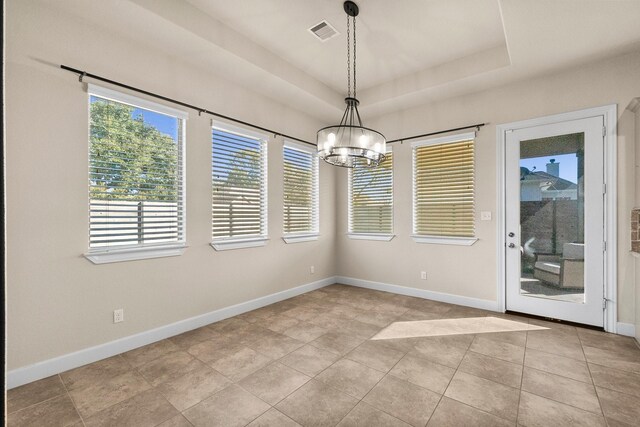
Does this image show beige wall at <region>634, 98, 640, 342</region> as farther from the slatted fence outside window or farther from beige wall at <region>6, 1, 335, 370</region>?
the slatted fence outside window

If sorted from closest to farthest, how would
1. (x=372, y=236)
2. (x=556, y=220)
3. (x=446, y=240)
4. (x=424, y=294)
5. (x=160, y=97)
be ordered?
(x=160, y=97)
(x=556, y=220)
(x=446, y=240)
(x=424, y=294)
(x=372, y=236)

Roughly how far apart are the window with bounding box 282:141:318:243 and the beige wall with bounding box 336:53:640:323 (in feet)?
2.09

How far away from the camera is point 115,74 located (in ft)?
9.21

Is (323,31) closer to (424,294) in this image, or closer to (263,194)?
(263,194)

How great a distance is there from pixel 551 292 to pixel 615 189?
1.32 meters

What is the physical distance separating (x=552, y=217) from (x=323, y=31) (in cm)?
340

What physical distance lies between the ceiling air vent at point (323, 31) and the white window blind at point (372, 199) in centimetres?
211

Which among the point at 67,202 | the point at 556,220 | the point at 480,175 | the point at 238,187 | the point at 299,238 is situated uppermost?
the point at 480,175

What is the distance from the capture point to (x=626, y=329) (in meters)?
3.18

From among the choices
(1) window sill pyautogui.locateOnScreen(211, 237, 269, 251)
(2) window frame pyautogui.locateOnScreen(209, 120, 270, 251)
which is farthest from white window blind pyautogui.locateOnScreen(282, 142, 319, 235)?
(1) window sill pyautogui.locateOnScreen(211, 237, 269, 251)

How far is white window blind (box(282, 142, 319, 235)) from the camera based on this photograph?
15.3 ft

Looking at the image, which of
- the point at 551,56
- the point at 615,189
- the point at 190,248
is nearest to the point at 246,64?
the point at 190,248

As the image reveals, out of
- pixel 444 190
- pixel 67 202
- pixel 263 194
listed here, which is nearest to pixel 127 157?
pixel 67 202

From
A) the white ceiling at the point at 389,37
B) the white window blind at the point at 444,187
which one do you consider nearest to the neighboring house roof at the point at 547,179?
the white window blind at the point at 444,187
